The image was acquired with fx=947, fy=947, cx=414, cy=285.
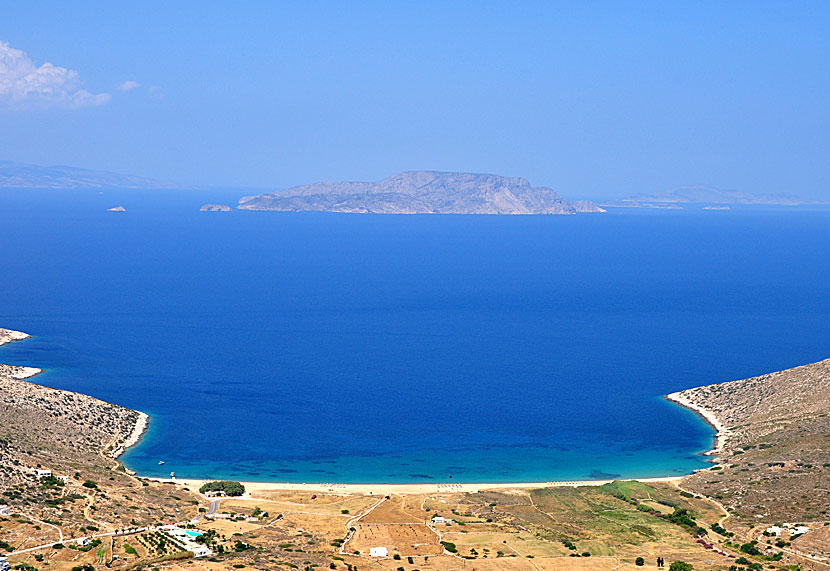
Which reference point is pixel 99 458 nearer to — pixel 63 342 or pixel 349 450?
pixel 349 450

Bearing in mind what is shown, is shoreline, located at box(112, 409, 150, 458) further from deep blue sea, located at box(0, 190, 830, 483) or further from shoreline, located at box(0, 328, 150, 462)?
deep blue sea, located at box(0, 190, 830, 483)

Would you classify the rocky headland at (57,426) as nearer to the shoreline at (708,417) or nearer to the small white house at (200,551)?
the small white house at (200,551)

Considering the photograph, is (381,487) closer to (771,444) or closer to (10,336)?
(771,444)

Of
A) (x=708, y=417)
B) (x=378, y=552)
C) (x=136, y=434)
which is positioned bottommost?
(x=136, y=434)

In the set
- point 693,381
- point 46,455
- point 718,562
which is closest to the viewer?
point 718,562

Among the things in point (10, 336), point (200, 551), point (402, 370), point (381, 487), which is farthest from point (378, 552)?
point (10, 336)

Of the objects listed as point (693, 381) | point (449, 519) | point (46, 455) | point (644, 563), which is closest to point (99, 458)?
point (46, 455)

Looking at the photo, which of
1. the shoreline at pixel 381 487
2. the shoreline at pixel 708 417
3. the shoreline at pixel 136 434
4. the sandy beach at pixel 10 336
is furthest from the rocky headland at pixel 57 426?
the shoreline at pixel 708 417
